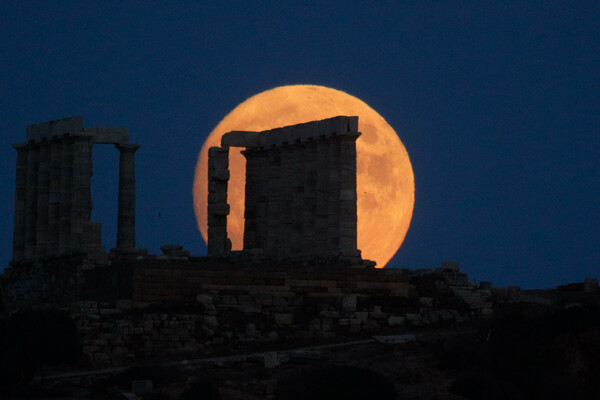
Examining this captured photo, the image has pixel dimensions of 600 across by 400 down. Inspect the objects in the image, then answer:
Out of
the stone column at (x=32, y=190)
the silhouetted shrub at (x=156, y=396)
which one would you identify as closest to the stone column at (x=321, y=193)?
the stone column at (x=32, y=190)

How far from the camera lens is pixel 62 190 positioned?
79125mm

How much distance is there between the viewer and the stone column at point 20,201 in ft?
271

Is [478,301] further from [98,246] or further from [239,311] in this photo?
[98,246]

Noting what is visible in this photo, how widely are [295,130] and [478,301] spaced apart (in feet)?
50.5

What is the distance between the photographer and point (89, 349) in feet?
196

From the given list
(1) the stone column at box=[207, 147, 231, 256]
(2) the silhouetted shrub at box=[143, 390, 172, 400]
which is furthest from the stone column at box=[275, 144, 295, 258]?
(2) the silhouetted shrub at box=[143, 390, 172, 400]

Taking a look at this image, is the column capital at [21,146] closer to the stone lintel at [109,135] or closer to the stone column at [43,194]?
the stone column at [43,194]

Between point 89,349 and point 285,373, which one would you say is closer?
point 285,373

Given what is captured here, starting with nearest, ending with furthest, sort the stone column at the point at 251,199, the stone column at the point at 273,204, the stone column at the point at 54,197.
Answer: the stone column at the point at 54,197 → the stone column at the point at 273,204 → the stone column at the point at 251,199

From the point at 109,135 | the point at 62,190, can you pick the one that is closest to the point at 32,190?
the point at 62,190

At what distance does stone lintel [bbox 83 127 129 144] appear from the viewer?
79.6 meters

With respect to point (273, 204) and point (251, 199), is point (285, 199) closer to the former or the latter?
point (273, 204)

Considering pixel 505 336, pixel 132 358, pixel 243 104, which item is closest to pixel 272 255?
pixel 243 104

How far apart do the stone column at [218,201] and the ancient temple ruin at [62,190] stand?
3.86 meters
